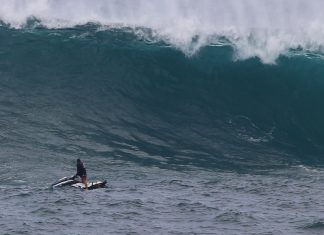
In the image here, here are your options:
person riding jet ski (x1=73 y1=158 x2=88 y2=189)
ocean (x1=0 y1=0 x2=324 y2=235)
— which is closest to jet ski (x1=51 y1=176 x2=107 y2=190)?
person riding jet ski (x1=73 y1=158 x2=88 y2=189)

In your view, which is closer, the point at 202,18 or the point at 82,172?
the point at 82,172

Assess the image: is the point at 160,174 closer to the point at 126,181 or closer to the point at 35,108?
the point at 126,181

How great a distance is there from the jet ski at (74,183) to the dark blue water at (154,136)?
1.52 ft

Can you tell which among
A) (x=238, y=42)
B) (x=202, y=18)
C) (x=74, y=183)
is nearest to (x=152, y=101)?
(x=238, y=42)

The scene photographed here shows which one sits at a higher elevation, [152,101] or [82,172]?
[152,101]

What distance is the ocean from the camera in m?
35.6

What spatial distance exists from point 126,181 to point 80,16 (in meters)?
20.3

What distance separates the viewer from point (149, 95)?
165 ft

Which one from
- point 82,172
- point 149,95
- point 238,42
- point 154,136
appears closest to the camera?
point 82,172

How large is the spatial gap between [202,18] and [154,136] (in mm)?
13729

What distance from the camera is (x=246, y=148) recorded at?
150ft

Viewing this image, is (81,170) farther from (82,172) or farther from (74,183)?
(74,183)

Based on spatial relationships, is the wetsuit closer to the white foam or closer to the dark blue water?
the dark blue water

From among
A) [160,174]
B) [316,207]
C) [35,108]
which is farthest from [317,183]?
[35,108]
